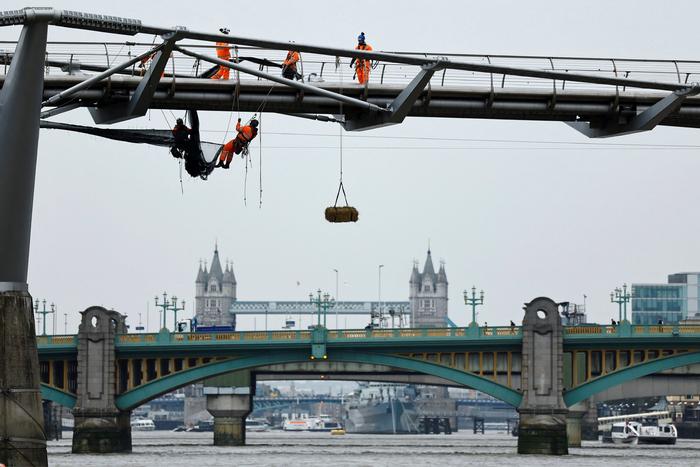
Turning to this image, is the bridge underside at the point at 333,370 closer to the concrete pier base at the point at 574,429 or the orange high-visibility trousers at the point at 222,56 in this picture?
the concrete pier base at the point at 574,429

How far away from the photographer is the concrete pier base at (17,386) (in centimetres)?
4397

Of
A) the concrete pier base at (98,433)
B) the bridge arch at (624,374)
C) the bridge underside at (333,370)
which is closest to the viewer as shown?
the concrete pier base at (98,433)

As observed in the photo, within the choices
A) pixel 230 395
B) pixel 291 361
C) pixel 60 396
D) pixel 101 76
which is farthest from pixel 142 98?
pixel 230 395

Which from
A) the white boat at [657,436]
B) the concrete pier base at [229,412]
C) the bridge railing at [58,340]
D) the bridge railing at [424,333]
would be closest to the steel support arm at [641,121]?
the bridge railing at [424,333]

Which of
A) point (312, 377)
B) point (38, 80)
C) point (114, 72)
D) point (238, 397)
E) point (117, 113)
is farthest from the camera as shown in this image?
point (312, 377)

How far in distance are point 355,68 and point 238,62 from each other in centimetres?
377

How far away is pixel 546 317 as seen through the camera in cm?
12950

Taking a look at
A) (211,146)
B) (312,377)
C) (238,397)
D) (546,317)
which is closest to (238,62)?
(211,146)

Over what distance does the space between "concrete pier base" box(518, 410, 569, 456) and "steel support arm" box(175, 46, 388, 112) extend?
77482mm

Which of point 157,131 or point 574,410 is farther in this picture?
point 574,410

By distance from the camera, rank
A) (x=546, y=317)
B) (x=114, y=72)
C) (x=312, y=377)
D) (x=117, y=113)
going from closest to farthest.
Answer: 1. (x=114, y=72)
2. (x=117, y=113)
3. (x=546, y=317)
4. (x=312, y=377)

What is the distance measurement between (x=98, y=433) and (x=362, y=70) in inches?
3248

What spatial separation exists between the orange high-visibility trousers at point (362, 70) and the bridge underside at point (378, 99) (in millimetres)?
431

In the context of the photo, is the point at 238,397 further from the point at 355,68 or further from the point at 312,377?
the point at 355,68
